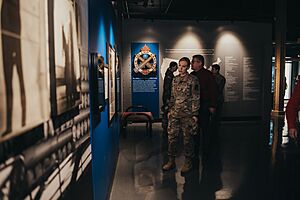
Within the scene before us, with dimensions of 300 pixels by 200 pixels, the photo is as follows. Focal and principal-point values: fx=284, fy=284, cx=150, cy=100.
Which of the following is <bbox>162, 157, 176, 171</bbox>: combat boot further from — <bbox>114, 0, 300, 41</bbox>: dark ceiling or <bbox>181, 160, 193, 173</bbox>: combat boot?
<bbox>114, 0, 300, 41</bbox>: dark ceiling

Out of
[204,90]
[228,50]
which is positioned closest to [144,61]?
[228,50]

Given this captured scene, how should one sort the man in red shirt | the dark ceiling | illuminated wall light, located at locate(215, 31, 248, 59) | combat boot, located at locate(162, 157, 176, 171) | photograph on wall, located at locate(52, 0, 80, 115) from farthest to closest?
illuminated wall light, located at locate(215, 31, 248, 59), the dark ceiling, the man in red shirt, combat boot, located at locate(162, 157, 176, 171), photograph on wall, located at locate(52, 0, 80, 115)

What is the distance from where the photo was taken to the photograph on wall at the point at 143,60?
8.88 meters

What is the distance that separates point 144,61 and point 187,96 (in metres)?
4.97

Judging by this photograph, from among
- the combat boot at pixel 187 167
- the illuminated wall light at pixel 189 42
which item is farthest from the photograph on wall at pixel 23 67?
the illuminated wall light at pixel 189 42

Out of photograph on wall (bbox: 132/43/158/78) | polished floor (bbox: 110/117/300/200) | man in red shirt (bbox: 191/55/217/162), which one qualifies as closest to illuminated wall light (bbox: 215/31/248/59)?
photograph on wall (bbox: 132/43/158/78)

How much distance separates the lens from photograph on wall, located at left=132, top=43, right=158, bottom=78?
8875 millimetres

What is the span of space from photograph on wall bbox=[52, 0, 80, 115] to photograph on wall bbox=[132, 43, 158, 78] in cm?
727

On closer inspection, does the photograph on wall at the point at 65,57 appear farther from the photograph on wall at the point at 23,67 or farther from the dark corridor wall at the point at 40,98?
the photograph on wall at the point at 23,67

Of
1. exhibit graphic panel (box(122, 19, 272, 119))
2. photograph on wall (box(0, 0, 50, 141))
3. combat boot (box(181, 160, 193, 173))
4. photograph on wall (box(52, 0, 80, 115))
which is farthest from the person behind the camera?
exhibit graphic panel (box(122, 19, 272, 119))

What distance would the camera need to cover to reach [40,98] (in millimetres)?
1013

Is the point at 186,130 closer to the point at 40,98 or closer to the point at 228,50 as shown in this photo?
the point at 40,98

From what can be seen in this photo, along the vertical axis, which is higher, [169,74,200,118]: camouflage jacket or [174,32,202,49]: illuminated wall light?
[174,32,202,49]: illuminated wall light

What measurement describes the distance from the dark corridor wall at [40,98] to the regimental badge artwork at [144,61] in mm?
7218
